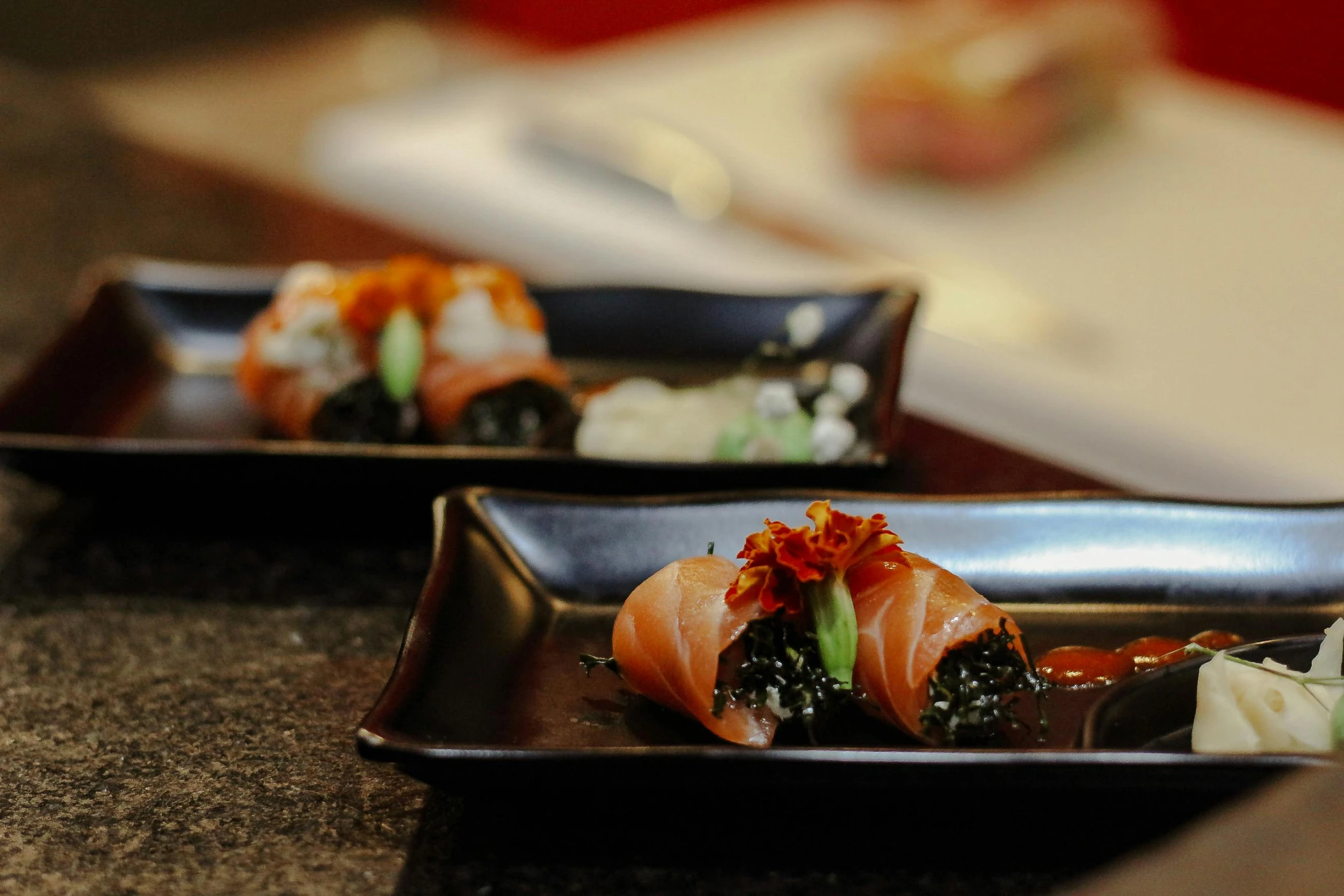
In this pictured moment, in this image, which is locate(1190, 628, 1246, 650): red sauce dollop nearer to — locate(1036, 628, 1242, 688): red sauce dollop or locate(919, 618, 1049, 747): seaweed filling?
locate(1036, 628, 1242, 688): red sauce dollop

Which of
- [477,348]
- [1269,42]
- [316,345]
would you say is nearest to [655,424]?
[477,348]

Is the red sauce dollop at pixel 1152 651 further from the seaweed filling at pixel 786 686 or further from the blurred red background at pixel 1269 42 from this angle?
the blurred red background at pixel 1269 42

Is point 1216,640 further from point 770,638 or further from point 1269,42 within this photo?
point 1269,42

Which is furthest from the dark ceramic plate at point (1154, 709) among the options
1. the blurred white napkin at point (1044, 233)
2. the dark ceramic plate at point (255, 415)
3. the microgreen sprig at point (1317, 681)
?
the blurred white napkin at point (1044, 233)

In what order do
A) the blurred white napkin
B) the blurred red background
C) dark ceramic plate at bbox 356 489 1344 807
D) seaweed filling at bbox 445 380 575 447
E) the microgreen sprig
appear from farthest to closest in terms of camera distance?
A: the blurred red background < the blurred white napkin < seaweed filling at bbox 445 380 575 447 < dark ceramic plate at bbox 356 489 1344 807 < the microgreen sprig

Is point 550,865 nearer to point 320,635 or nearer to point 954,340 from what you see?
point 320,635

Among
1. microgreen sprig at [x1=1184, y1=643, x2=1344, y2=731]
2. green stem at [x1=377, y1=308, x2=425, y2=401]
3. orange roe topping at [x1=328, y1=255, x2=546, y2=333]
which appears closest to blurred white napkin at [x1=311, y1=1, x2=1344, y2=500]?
orange roe topping at [x1=328, y1=255, x2=546, y2=333]
